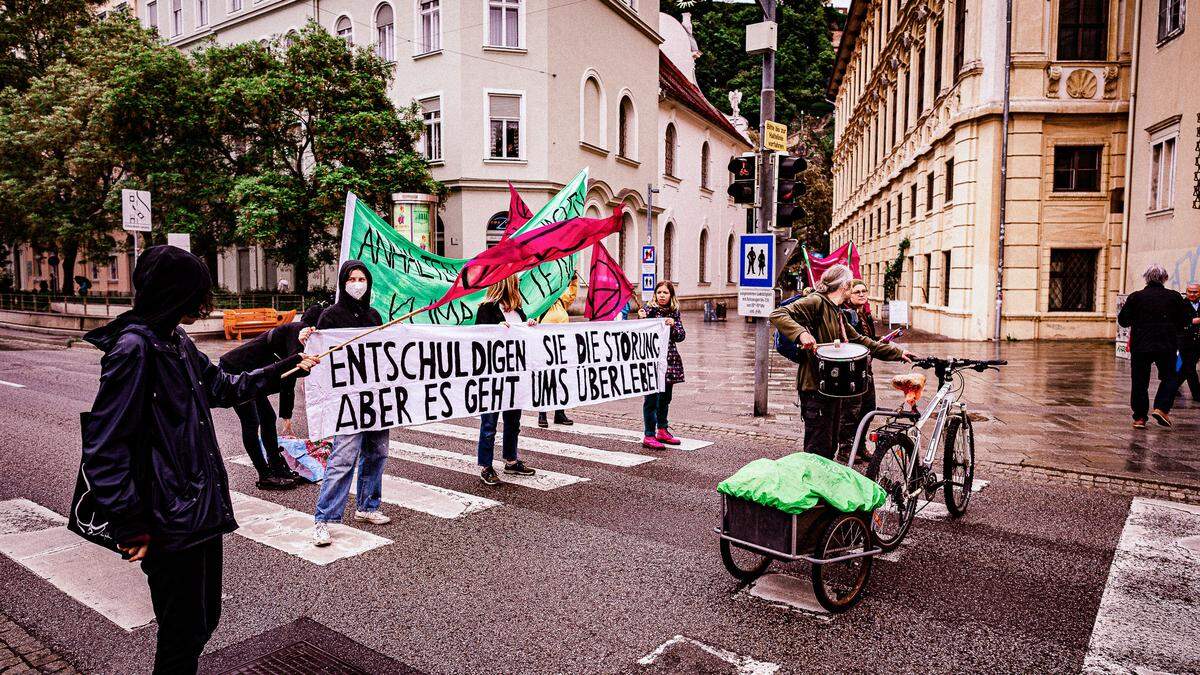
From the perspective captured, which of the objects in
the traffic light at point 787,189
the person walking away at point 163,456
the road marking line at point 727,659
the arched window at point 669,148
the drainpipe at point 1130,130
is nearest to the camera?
the person walking away at point 163,456

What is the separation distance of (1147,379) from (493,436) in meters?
8.01

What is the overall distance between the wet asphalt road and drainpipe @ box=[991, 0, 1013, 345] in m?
15.4

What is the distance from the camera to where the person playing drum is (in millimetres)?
5633

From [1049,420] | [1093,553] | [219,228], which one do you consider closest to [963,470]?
[1093,553]

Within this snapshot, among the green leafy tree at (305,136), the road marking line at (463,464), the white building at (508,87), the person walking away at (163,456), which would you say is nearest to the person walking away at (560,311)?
the road marking line at (463,464)

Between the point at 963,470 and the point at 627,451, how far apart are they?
3.55 metres

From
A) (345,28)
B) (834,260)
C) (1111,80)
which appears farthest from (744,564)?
(345,28)

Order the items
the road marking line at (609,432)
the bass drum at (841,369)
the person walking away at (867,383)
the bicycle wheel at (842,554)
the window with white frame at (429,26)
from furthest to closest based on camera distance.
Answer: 1. the window with white frame at (429,26)
2. the road marking line at (609,432)
3. the person walking away at (867,383)
4. the bass drum at (841,369)
5. the bicycle wheel at (842,554)

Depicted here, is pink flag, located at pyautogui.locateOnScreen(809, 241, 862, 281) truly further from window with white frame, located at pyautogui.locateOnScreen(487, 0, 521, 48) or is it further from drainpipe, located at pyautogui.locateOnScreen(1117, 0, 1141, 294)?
window with white frame, located at pyautogui.locateOnScreen(487, 0, 521, 48)

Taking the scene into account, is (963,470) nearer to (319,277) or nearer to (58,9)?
(319,277)

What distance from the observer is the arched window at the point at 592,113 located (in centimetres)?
2986

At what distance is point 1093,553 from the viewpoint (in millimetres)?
5180

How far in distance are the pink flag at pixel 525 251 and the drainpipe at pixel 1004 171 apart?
17.1 meters

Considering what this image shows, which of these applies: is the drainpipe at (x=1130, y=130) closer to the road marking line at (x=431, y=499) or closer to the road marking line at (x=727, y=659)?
the road marking line at (x=431, y=499)
